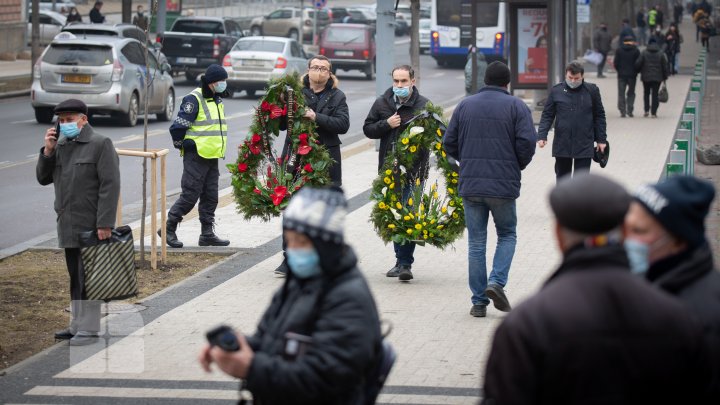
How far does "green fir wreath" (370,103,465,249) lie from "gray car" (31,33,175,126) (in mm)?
13991

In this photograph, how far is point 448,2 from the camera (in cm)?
4494

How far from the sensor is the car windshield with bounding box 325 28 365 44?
40969 mm

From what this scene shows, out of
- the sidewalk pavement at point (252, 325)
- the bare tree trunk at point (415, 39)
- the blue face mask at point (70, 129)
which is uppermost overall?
the bare tree trunk at point (415, 39)

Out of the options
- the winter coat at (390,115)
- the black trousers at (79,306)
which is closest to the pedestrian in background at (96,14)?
the winter coat at (390,115)

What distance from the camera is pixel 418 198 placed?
1055 centimetres

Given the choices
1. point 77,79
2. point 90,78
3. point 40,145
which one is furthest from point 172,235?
point 77,79

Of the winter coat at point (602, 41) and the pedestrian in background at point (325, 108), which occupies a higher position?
the winter coat at point (602, 41)

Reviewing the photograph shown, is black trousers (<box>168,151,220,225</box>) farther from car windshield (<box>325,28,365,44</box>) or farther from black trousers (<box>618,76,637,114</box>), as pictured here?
car windshield (<box>325,28,365,44</box>)

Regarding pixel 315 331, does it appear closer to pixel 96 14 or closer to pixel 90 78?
pixel 90 78

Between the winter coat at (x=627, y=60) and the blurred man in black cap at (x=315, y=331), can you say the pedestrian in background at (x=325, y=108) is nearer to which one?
the blurred man in black cap at (x=315, y=331)

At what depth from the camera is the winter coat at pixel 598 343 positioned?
333 cm

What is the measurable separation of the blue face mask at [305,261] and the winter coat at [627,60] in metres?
24.3

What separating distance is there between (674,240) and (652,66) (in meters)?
24.1

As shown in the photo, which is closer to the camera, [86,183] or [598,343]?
[598,343]
